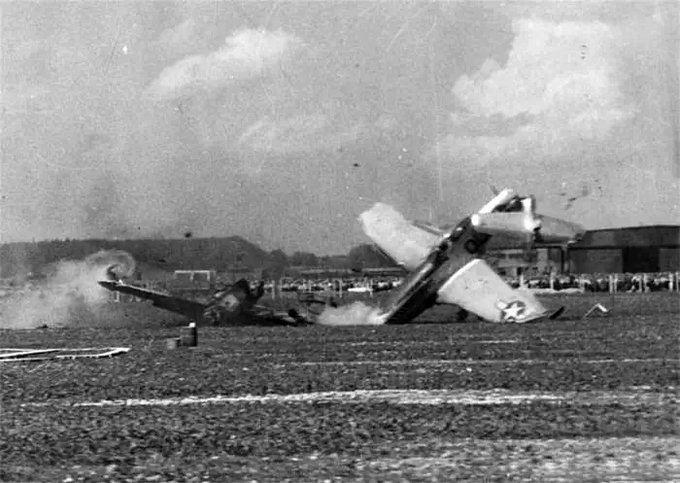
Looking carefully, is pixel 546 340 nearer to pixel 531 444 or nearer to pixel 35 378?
pixel 35 378

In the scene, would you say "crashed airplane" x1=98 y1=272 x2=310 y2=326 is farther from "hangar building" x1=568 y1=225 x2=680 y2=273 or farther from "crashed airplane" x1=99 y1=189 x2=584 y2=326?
"hangar building" x1=568 y1=225 x2=680 y2=273

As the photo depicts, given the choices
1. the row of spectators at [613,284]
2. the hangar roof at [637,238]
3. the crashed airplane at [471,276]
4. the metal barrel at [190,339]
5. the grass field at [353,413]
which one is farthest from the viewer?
the hangar roof at [637,238]

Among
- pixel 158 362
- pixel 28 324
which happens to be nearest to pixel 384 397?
pixel 158 362

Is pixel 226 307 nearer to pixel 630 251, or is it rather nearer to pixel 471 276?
pixel 471 276

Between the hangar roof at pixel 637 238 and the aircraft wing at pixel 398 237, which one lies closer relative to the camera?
the aircraft wing at pixel 398 237

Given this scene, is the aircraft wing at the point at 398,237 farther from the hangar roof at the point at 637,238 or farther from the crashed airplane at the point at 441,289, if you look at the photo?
the hangar roof at the point at 637,238

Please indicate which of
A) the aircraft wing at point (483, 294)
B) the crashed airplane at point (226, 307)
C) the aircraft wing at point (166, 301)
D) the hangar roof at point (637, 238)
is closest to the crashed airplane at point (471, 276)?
the aircraft wing at point (483, 294)
